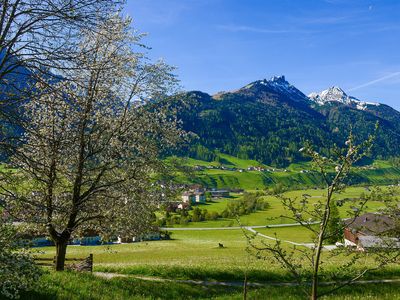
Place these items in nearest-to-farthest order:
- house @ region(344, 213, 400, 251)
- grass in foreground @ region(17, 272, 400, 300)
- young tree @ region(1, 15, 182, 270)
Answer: house @ region(344, 213, 400, 251), grass in foreground @ region(17, 272, 400, 300), young tree @ region(1, 15, 182, 270)

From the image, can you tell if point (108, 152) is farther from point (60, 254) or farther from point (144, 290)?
point (144, 290)

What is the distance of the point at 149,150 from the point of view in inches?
874

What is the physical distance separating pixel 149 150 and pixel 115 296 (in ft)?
28.2

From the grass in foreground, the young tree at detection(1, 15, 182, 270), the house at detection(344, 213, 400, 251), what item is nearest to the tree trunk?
the young tree at detection(1, 15, 182, 270)

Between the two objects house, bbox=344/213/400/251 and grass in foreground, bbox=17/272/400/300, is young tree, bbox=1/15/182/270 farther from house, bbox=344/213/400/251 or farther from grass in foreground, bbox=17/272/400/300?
house, bbox=344/213/400/251

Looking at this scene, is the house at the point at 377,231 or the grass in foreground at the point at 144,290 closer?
the house at the point at 377,231

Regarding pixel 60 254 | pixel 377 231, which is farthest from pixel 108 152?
pixel 377 231

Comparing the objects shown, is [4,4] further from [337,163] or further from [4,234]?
[337,163]

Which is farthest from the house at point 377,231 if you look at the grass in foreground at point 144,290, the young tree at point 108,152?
the young tree at point 108,152

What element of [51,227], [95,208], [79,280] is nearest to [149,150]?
[95,208]

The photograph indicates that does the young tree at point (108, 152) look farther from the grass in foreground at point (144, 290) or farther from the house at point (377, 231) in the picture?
the house at point (377, 231)

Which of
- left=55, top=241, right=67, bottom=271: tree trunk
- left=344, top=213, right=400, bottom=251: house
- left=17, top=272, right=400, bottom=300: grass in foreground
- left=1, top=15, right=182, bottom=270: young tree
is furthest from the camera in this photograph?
left=55, top=241, right=67, bottom=271: tree trunk

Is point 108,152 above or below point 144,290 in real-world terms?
above

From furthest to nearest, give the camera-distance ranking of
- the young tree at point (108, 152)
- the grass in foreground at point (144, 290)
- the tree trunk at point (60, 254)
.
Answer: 1. the tree trunk at point (60, 254)
2. the young tree at point (108, 152)
3. the grass in foreground at point (144, 290)
